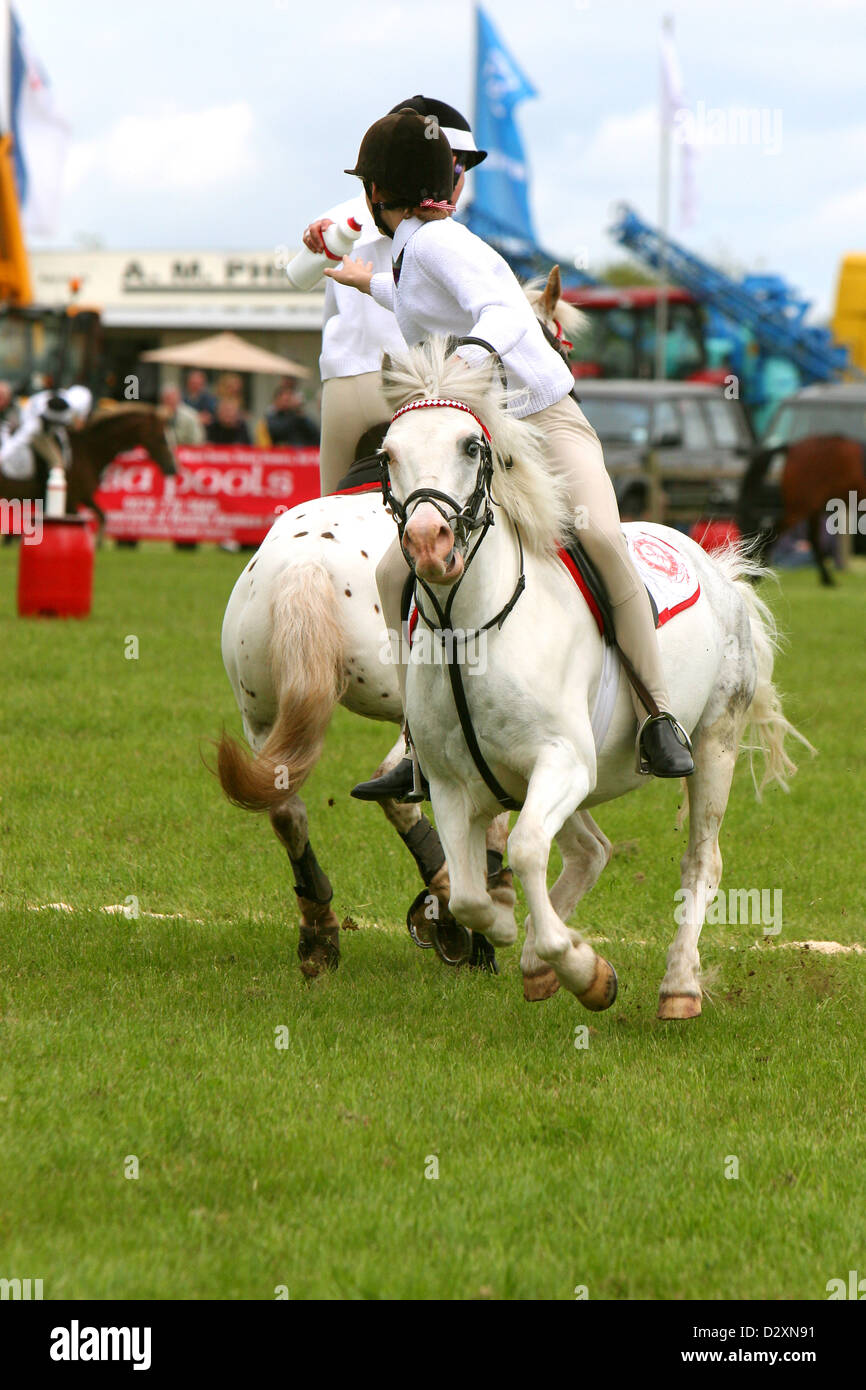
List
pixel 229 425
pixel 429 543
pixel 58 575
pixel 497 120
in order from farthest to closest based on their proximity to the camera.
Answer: pixel 497 120 < pixel 229 425 < pixel 58 575 < pixel 429 543

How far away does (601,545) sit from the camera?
17.1 ft

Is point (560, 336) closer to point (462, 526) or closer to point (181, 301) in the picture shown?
point (462, 526)

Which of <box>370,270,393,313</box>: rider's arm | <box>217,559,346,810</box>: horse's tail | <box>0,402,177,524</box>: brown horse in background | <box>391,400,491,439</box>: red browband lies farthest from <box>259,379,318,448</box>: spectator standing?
<box>391,400,491,439</box>: red browband

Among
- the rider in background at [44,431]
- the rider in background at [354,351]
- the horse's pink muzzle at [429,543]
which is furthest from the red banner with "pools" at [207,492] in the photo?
the horse's pink muzzle at [429,543]

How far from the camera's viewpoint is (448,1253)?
3.63 metres

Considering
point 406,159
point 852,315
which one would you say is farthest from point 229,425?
point 406,159

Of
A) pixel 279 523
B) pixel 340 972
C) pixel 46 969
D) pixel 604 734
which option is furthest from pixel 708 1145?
pixel 279 523

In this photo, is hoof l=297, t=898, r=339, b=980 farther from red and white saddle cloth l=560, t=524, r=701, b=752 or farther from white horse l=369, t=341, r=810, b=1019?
red and white saddle cloth l=560, t=524, r=701, b=752

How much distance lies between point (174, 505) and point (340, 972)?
20974mm

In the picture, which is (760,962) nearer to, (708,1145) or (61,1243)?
(708,1145)

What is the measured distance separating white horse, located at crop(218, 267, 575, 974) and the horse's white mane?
109 cm

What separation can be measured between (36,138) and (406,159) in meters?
31.8

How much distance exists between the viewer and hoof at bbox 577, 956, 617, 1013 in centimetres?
490

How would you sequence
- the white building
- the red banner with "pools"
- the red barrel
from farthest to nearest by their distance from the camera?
the white building → the red banner with "pools" → the red barrel
